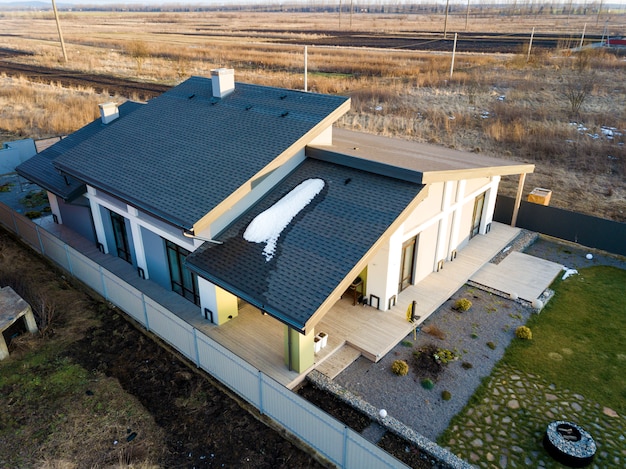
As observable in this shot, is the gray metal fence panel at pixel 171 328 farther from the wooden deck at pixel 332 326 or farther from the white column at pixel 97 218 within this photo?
the white column at pixel 97 218

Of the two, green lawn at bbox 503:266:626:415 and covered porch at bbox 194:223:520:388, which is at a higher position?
covered porch at bbox 194:223:520:388

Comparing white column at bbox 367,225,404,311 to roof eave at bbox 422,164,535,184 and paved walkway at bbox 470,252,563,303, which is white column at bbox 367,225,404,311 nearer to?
roof eave at bbox 422,164,535,184

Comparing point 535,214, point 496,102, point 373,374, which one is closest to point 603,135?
point 496,102

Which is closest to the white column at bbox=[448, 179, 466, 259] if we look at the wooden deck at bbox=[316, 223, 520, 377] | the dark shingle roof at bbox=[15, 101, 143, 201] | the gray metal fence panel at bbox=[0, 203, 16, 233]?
the wooden deck at bbox=[316, 223, 520, 377]

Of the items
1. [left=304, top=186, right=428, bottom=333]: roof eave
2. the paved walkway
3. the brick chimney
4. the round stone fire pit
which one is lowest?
the paved walkway

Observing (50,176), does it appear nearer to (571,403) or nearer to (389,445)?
(389,445)

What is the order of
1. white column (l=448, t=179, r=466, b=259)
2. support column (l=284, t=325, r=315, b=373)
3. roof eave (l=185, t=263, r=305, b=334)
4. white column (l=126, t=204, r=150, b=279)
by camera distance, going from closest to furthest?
roof eave (l=185, t=263, r=305, b=334)
support column (l=284, t=325, r=315, b=373)
white column (l=126, t=204, r=150, b=279)
white column (l=448, t=179, r=466, b=259)

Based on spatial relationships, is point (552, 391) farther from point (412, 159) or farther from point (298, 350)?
point (412, 159)
